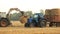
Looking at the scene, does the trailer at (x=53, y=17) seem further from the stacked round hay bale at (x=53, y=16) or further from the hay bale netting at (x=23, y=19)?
the hay bale netting at (x=23, y=19)

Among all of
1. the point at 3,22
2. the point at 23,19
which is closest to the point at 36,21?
the point at 23,19

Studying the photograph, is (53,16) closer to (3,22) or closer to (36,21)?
(36,21)

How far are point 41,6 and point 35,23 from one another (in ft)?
0.70

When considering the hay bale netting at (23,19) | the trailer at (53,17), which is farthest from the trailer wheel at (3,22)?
the trailer at (53,17)

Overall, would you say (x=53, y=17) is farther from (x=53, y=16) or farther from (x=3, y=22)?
(x=3, y=22)

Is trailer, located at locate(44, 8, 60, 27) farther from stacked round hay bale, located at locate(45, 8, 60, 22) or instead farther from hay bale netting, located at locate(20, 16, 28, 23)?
hay bale netting, located at locate(20, 16, 28, 23)

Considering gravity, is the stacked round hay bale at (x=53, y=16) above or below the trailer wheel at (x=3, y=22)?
above

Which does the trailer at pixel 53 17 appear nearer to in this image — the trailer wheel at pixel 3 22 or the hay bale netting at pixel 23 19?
the hay bale netting at pixel 23 19

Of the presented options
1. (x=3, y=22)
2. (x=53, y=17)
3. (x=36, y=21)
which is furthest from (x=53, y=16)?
(x=3, y=22)

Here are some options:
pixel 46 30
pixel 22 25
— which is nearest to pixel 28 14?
pixel 22 25

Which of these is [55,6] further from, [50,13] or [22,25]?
[22,25]

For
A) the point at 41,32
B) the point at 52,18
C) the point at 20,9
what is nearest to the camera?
the point at 41,32

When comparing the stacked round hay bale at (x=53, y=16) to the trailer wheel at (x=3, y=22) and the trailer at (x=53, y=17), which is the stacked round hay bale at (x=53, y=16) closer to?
the trailer at (x=53, y=17)

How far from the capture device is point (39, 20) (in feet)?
3.05
